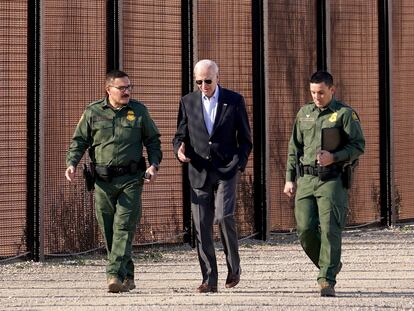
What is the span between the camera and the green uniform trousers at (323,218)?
11383mm

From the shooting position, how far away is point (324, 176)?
1141 centimetres

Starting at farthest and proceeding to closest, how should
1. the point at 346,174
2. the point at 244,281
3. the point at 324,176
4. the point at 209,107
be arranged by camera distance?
1. the point at 244,281
2. the point at 209,107
3. the point at 346,174
4. the point at 324,176

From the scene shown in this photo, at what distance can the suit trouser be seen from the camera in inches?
460

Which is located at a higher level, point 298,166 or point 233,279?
point 298,166

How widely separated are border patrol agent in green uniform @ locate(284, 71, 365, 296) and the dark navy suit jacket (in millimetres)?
471

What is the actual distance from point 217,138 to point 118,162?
0.79 meters

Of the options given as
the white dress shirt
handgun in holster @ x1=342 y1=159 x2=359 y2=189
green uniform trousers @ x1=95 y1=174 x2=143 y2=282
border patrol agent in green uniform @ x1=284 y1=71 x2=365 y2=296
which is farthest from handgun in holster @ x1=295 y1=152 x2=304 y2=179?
green uniform trousers @ x1=95 y1=174 x2=143 y2=282

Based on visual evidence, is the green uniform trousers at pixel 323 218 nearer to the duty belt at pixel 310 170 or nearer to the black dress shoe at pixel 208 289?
the duty belt at pixel 310 170

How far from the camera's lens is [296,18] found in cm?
1702

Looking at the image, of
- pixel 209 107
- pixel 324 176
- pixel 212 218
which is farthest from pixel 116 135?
pixel 324 176

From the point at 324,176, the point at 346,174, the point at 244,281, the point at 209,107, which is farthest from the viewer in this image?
the point at 244,281

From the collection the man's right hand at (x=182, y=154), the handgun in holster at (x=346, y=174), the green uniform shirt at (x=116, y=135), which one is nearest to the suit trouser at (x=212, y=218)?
the man's right hand at (x=182, y=154)

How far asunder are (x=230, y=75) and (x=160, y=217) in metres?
1.84

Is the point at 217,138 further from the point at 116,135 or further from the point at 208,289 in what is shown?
the point at 208,289
